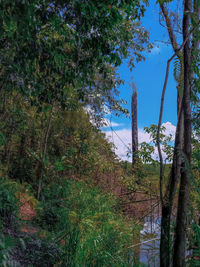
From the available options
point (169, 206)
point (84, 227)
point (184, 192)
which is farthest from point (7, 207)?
point (184, 192)

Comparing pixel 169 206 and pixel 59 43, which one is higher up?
pixel 59 43

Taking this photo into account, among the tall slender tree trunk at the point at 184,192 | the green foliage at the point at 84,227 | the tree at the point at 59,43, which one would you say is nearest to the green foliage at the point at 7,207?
the green foliage at the point at 84,227

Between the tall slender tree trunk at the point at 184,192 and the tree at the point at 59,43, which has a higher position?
the tree at the point at 59,43

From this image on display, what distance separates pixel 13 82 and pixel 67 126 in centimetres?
465

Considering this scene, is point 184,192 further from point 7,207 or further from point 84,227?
point 7,207

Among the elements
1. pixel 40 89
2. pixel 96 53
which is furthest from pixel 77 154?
pixel 96 53

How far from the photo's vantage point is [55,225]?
4992 mm

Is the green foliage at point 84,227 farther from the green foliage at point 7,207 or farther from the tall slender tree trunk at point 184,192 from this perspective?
the tall slender tree trunk at point 184,192

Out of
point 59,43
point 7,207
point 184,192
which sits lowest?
point 7,207

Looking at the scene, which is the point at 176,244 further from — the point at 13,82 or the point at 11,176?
the point at 11,176

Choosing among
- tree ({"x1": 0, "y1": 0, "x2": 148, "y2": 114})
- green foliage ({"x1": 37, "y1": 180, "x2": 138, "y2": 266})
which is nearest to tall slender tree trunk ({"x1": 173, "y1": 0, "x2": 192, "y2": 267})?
green foliage ({"x1": 37, "y1": 180, "x2": 138, "y2": 266})

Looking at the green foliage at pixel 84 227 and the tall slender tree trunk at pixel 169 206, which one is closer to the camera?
the tall slender tree trunk at pixel 169 206

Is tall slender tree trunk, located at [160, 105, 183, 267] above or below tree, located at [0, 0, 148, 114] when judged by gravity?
below

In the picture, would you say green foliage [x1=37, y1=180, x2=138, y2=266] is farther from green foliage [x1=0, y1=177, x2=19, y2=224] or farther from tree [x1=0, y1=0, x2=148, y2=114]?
tree [x1=0, y1=0, x2=148, y2=114]
